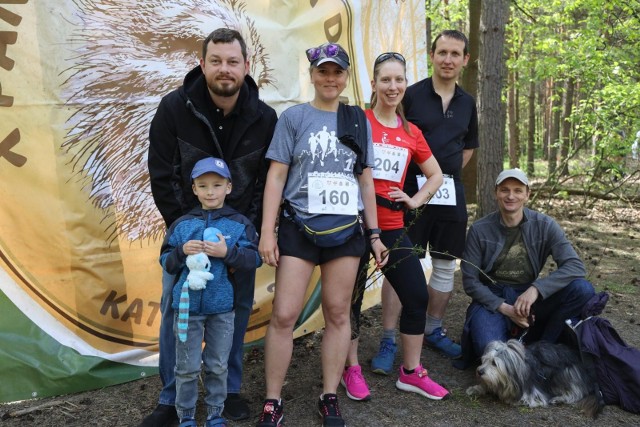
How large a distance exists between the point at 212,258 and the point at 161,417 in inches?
34.2

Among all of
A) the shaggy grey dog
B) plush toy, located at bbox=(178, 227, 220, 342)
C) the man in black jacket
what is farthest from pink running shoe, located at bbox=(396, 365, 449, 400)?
plush toy, located at bbox=(178, 227, 220, 342)

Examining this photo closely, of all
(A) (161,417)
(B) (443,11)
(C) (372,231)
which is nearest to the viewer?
(A) (161,417)

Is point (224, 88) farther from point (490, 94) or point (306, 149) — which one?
point (490, 94)

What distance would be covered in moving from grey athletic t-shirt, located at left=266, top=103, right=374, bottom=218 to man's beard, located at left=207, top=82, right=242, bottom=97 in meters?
0.26

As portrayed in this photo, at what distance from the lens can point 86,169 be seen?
3283 millimetres

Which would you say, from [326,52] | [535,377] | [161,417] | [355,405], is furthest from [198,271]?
[535,377]

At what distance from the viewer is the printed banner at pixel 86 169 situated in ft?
10.1

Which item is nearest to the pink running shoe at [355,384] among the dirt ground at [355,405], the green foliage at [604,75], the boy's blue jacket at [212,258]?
the dirt ground at [355,405]

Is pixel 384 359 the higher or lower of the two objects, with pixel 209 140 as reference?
lower

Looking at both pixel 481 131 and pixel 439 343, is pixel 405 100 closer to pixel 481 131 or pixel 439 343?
pixel 439 343

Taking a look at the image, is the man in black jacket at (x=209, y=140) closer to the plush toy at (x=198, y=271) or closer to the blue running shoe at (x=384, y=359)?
the plush toy at (x=198, y=271)

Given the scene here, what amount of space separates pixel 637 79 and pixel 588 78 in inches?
103

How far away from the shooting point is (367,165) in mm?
2863

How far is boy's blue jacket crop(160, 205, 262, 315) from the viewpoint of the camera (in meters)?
2.59
